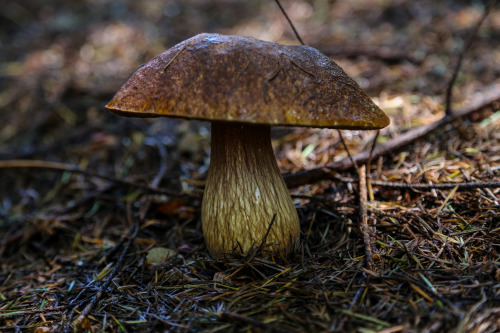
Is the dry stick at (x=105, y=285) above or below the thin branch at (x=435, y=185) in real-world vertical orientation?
below

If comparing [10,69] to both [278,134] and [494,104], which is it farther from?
[494,104]

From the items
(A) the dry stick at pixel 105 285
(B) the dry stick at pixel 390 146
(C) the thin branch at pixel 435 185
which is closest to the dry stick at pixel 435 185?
(C) the thin branch at pixel 435 185

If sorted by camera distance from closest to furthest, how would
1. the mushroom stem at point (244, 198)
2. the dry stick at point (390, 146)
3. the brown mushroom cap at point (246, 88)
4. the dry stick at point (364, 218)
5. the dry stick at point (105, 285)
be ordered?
1. the brown mushroom cap at point (246, 88)
2. the dry stick at point (105, 285)
3. the dry stick at point (364, 218)
4. the mushroom stem at point (244, 198)
5. the dry stick at point (390, 146)

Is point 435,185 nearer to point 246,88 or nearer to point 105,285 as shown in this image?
point 246,88

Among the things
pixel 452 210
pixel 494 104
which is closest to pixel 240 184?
pixel 452 210

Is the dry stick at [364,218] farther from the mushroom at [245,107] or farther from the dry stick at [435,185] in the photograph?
the mushroom at [245,107]

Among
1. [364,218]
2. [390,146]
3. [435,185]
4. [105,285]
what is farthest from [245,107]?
[390,146]

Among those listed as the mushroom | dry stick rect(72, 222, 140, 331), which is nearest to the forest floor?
dry stick rect(72, 222, 140, 331)

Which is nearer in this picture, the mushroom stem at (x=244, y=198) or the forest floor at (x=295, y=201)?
the forest floor at (x=295, y=201)
